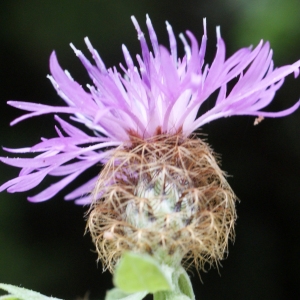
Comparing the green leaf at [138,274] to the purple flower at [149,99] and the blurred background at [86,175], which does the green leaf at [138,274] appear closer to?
the purple flower at [149,99]

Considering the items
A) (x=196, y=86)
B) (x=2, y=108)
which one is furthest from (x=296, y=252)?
(x=196, y=86)

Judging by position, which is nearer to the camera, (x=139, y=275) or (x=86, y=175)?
(x=139, y=275)

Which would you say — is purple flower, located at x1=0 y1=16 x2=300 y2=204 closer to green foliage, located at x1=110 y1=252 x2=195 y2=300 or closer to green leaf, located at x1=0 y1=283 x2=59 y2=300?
green leaf, located at x1=0 y1=283 x2=59 y2=300

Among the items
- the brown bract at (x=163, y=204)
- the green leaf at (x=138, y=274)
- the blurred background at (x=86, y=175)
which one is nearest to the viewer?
the green leaf at (x=138, y=274)

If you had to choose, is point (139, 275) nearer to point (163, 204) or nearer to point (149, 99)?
point (163, 204)

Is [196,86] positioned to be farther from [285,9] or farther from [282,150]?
[282,150]

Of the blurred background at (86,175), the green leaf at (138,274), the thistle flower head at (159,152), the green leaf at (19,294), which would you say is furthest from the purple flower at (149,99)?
the blurred background at (86,175)

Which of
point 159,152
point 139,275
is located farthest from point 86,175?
point 139,275
